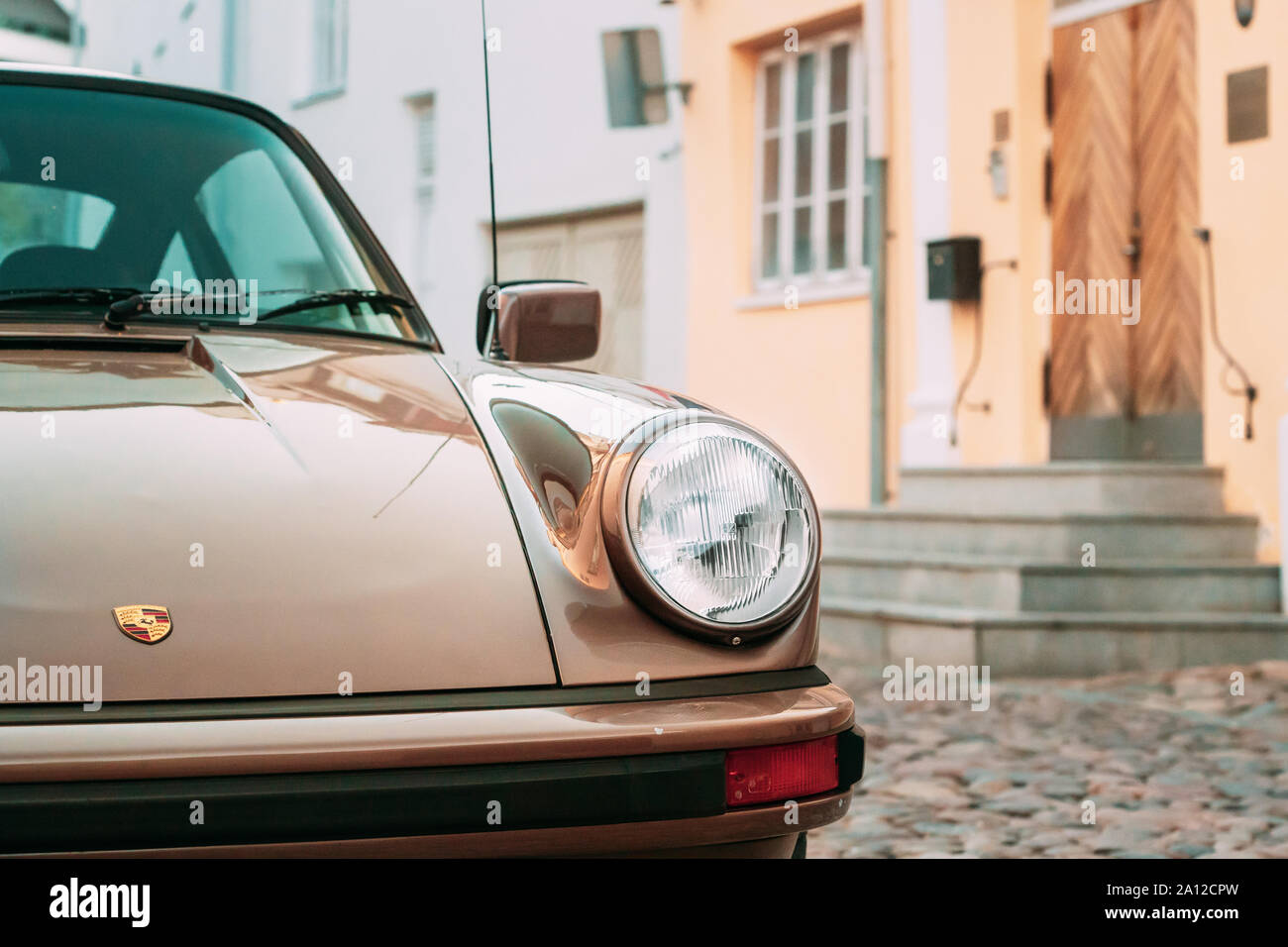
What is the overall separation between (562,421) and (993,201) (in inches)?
265

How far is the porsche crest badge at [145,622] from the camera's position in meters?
1.54

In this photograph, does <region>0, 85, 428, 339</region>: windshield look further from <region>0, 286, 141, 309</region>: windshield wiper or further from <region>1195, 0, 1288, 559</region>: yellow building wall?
<region>1195, 0, 1288, 559</region>: yellow building wall

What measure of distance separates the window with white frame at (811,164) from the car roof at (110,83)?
6.92 metres

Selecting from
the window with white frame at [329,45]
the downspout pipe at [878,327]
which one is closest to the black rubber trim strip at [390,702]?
the downspout pipe at [878,327]

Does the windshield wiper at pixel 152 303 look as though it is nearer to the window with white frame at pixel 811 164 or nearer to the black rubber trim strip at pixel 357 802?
the black rubber trim strip at pixel 357 802

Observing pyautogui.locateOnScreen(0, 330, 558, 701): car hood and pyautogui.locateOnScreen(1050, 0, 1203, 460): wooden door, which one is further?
pyautogui.locateOnScreen(1050, 0, 1203, 460): wooden door

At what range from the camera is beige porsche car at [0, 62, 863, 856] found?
1489 mm

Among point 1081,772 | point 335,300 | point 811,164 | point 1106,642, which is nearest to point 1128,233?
point 1106,642

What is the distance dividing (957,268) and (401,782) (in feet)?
23.4

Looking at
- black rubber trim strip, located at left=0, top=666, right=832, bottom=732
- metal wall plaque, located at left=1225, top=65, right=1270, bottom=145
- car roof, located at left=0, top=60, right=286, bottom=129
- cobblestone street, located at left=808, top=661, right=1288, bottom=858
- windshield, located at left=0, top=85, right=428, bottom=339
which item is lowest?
cobblestone street, located at left=808, top=661, right=1288, bottom=858

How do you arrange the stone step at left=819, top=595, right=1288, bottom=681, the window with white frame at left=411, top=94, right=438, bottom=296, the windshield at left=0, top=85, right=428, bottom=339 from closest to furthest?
the windshield at left=0, top=85, right=428, bottom=339 < the stone step at left=819, top=595, right=1288, bottom=681 < the window with white frame at left=411, top=94, right=438, bottom=296

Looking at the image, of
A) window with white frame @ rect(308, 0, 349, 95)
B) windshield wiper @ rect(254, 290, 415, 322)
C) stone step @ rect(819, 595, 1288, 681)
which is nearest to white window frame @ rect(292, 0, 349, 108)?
window with white frame @ rect(308, 0, 349, 95)

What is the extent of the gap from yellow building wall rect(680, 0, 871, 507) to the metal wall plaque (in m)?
2.73
